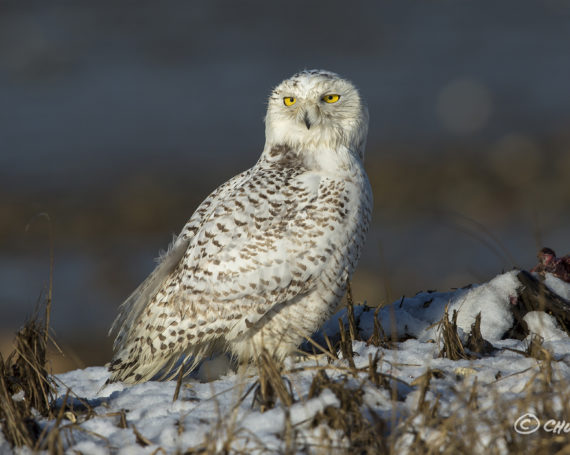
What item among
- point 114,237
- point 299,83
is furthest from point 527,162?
point 299,83

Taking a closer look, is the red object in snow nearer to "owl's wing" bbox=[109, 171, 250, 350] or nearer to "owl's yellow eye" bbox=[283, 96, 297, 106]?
"owl's yellow eye" bbox=[283, 96, 297, 106]

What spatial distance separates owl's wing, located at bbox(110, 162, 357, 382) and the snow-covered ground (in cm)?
55

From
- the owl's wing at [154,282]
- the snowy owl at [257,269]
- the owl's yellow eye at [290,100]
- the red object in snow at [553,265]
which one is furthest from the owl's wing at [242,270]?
the red object in snow at [553,265]

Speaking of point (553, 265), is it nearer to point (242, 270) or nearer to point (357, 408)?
point (242, 270)

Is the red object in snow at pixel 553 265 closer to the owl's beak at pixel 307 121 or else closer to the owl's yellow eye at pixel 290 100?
the owl's beak at pixel 307 121

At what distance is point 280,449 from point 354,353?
119 centimetres

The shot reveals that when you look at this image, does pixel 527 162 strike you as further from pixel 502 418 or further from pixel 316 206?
pixel 502 418

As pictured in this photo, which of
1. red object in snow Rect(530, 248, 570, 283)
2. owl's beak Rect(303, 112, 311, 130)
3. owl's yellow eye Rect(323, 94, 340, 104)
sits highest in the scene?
owl's yellow eye Rect(323, 94, 340, 104)

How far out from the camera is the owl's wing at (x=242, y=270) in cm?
389

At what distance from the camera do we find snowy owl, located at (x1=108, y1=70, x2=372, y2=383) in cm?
389

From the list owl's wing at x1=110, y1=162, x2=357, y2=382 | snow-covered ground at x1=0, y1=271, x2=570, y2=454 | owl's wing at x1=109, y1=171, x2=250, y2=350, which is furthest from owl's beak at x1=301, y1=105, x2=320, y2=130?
snow-covered ground at x1=0, y1=271, x2=570, y2=454

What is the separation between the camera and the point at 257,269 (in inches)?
153

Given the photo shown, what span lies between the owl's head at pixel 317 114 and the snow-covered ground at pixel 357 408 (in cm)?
146

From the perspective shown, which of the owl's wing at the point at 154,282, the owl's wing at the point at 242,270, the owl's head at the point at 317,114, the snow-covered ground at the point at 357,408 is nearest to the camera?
the snow-covered ground at the point at 357,408
